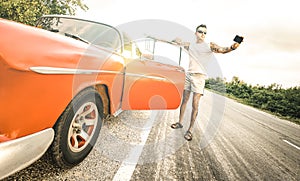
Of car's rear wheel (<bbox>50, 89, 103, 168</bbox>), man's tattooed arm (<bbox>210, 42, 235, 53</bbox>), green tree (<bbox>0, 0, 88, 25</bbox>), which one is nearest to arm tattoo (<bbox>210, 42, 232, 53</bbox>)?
man's tattooed arm (<bbox>210, 42, 235, 53</bbox>)

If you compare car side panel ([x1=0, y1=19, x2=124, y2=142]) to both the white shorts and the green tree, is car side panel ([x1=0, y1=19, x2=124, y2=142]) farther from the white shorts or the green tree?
the green tree

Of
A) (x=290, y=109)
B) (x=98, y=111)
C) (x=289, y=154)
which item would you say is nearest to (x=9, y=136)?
(x=98, y=111)

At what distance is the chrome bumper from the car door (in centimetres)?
139

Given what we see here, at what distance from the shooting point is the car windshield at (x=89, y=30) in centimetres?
268

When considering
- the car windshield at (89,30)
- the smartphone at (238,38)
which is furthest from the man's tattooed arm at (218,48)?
the car windshield at (89,30)

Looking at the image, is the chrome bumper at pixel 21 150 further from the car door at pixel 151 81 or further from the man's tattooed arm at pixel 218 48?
the man's tattooed arm at pixel 218 48

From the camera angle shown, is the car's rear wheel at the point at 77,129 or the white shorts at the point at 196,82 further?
the white shorts at the point at 196,82

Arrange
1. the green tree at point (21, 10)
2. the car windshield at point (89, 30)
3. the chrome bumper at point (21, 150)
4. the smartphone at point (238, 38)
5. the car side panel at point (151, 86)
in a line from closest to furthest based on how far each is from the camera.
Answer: the chrome bumper at point (21, 150) → the car windshield at point (89, 30) → the car side panel at point (151, 86) → the smartphone at point (238, 38) → the green tree at point (21, 10)

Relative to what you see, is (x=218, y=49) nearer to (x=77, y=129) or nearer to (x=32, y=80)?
(x=77, y=129)

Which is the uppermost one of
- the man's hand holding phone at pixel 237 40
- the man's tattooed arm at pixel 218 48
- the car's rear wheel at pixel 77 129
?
the man's hand holding phone at pixel 237 40

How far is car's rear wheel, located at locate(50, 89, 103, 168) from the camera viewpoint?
168 centimetres

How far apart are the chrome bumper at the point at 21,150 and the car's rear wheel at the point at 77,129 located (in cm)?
19

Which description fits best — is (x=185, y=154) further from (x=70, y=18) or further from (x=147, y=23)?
(x=70, y=18)

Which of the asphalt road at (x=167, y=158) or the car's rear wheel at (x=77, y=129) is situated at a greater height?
the car's rear wheel at (x=77, y=129)
